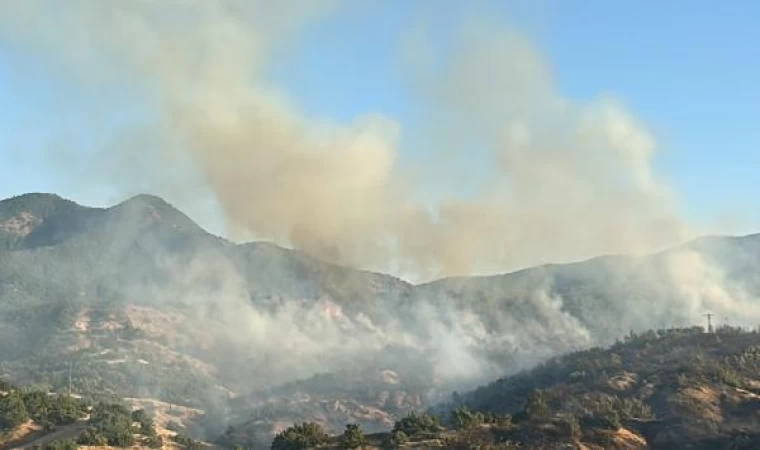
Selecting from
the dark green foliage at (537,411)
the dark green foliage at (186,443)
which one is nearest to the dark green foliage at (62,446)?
the dark green foliage at (186,443)

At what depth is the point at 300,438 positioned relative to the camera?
81.4 metres

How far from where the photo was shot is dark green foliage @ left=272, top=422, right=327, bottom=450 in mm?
80562

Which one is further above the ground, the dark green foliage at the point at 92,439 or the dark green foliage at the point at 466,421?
the dark green foliage at the point at 466,421

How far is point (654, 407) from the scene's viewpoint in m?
99.5

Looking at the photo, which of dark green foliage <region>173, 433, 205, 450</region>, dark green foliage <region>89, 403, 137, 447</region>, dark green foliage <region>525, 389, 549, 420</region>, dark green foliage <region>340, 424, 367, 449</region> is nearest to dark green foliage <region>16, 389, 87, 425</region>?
dark green foliage <region>89, 403, 137, 447</region>

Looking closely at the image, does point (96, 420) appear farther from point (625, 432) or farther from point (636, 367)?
point (636, 367)

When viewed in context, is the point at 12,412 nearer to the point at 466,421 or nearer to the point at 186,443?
the point at 186,443

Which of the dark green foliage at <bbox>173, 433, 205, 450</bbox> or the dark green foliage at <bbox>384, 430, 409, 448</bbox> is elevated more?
the dark green foliage at <bbox>384, 430, 409, 448</bbox>

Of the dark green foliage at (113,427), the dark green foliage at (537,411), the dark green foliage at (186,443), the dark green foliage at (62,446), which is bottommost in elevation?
the dark green foliage at (186,443)

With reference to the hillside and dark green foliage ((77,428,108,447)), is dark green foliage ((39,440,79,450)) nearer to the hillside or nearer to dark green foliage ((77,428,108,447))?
dark green foliage ((77,428,108,447))

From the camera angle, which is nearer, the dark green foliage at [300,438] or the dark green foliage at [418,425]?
the dark green foliage at [300,438]

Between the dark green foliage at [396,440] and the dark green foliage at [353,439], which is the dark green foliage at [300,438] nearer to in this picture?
the dark green foliage at [353,439]

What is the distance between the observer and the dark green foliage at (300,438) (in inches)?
3172

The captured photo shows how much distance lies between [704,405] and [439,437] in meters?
36.9
